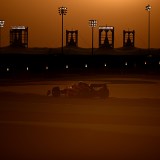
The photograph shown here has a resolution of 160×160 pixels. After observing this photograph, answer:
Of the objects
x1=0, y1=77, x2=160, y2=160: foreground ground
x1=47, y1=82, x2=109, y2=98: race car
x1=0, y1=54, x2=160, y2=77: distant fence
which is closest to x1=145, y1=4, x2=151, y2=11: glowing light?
x1=0, y1=54, x2=160, y2=77: distant fence

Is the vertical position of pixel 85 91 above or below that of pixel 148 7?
below

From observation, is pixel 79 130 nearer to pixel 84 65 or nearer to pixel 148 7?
pixel 84 65

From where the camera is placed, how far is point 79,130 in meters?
22.3

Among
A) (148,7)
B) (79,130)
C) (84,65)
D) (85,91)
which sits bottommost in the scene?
(79,130)

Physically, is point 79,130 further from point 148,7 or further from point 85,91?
point 148,7

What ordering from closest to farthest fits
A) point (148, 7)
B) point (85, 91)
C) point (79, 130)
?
point (79, 130) < point (85, 91) < point (148, 7)

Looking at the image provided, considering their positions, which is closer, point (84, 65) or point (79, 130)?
point (79, 130)

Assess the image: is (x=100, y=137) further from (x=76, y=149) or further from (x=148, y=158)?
(x=148, y=158)

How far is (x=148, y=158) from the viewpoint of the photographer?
Answer: 646 inches

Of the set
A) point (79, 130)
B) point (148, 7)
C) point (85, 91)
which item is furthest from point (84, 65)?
point (79, 130)

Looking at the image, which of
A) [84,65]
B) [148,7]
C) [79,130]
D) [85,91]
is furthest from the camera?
[148,7]

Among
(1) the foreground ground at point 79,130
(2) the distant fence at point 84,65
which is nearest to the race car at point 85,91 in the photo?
(1) the foreground ground at point 79,130

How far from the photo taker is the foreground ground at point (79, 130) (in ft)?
57.0

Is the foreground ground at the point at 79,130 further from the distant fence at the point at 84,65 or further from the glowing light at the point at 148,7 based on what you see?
the glowing light at the point at 148,7
